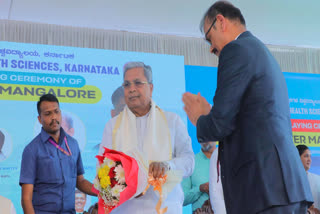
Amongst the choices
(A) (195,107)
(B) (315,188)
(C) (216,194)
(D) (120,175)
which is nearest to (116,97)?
(C) (216,194)

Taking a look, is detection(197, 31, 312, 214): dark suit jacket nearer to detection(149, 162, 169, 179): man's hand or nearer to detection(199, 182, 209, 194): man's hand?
detection(149, 162, 169, 179): man's hand

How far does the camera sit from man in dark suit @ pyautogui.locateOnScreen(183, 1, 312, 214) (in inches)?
69.3

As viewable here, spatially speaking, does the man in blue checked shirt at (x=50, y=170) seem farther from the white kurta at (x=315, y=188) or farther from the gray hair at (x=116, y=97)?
the white kurta at (x=315, y=188)

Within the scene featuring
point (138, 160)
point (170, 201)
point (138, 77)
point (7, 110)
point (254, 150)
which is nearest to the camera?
point (254, 150)

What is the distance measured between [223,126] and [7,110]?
4.55m

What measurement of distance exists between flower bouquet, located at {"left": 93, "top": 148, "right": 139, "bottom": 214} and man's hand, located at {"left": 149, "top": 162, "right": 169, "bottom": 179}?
126 mm

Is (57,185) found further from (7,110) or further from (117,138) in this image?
(7,110)

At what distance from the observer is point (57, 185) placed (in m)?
3.43

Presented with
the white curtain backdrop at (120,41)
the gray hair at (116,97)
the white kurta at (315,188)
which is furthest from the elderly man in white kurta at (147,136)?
the white kurta at (315,188)

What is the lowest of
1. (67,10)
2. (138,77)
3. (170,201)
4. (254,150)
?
(170,201)

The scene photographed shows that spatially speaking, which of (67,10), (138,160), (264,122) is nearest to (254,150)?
(264,122)

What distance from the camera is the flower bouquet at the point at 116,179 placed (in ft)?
9.39

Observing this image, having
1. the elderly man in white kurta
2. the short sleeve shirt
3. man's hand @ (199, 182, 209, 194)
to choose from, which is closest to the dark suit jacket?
the elderly man in white kurta

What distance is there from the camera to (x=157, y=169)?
3.01m
